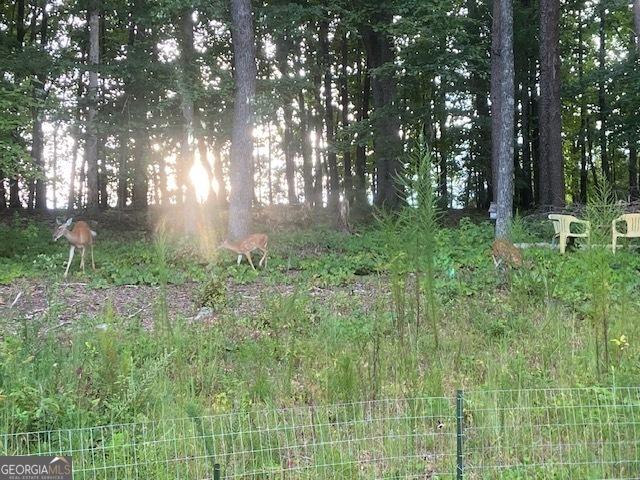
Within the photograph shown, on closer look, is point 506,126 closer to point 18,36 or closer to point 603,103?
point 603,103

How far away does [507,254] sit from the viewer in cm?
827

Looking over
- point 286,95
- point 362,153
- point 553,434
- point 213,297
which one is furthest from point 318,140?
point 553,434

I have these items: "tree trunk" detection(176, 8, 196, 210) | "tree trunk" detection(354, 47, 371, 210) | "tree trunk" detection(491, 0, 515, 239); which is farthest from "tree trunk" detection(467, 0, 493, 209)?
"tree trunk" detection(176, 8, 196, 210)

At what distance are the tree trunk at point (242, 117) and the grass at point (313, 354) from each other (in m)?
5.35

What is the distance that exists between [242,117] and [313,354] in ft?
29.1

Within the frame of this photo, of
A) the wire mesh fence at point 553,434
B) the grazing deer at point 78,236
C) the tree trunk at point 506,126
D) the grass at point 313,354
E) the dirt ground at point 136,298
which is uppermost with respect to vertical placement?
the tree trunk at point 506,126

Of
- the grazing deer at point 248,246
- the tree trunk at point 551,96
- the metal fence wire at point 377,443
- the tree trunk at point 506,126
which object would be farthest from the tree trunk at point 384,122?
the metal fence wire at point 377,443

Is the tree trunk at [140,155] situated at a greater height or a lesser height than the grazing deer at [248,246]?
greater

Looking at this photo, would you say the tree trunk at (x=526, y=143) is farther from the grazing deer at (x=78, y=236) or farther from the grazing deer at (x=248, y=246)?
the grazing deer at (x=78, y=236)

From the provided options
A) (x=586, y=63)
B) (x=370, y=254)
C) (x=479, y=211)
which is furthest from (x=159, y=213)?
(x=586, y=63)

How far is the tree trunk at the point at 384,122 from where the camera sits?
18.8m

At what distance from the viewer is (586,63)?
2828cm

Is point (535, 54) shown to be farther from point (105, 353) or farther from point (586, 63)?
point (105, 353)

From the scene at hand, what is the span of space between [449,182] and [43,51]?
22.6 metres
